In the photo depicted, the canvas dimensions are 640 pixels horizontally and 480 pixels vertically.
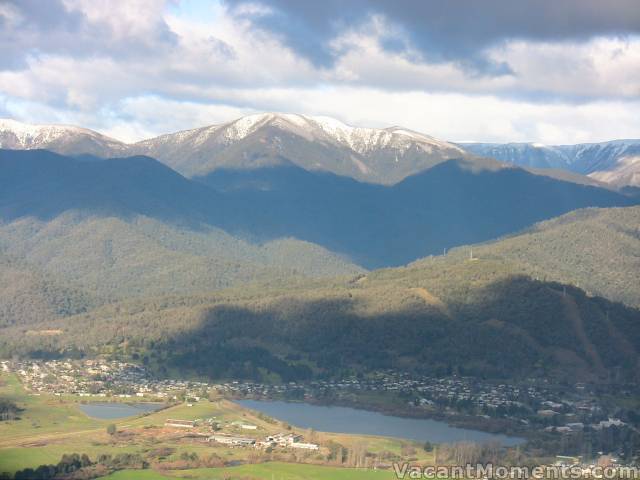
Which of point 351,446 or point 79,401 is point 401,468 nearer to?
point 351,446

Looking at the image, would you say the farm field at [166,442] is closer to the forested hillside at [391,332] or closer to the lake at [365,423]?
the lake at [365,423]

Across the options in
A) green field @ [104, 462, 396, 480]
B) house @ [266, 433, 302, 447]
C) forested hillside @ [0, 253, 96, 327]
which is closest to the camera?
green field @ [104, 462, 396, 480]

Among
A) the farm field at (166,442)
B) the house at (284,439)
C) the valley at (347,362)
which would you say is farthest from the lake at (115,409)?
the house at (284,439)

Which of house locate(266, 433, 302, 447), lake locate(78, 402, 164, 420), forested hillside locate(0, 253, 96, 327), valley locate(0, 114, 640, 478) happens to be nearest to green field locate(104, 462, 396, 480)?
valley locate(0, 114, 640, 478)

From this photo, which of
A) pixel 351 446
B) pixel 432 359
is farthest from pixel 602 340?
pixel 351 446

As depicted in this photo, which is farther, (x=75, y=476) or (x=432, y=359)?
(x=432, y=359)

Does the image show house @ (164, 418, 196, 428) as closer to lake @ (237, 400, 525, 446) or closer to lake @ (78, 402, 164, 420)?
lake @ (78, 402, 164, 420)
